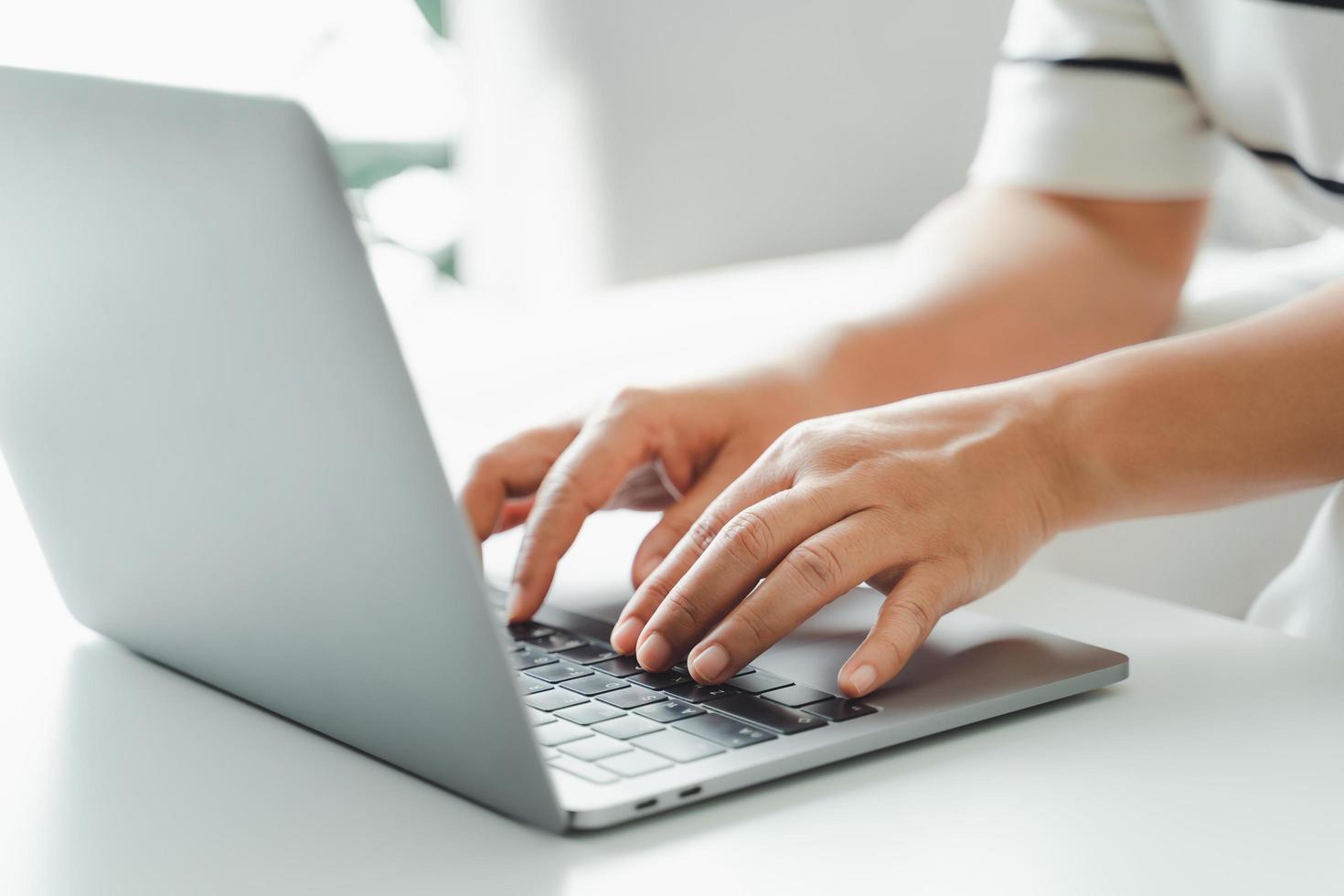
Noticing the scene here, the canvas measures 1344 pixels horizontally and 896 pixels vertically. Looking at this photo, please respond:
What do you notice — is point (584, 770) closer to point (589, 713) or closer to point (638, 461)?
point (589, 713)

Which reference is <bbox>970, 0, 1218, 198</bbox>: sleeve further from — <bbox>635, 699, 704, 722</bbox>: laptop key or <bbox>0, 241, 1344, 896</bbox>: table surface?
<bbox>635, 699, 704, 722</bbox>: laptop key

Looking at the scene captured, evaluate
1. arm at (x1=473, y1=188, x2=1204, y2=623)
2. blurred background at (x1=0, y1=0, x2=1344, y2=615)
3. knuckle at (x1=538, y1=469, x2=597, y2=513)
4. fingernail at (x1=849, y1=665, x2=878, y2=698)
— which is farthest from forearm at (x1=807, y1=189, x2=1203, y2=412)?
blurred background at (x1=0, y1=0, x2=1344, y2=615)

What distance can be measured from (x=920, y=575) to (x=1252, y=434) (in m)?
0.19

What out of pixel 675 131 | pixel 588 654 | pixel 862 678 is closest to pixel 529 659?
pixel 588 654

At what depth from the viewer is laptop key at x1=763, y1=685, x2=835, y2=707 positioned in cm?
45

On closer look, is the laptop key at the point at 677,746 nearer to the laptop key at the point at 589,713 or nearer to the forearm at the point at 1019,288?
the laptop key at the point at 589,713

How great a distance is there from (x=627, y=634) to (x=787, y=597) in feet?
0.21

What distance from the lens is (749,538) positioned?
488 mm

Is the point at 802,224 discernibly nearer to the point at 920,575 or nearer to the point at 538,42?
the point at 538,42

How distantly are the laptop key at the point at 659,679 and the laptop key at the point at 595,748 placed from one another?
5cm

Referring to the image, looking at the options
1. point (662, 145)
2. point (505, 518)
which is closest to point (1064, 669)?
point (505, 518)

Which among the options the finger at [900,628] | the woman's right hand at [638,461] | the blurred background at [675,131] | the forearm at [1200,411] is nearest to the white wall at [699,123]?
the blurred background at [675,131]

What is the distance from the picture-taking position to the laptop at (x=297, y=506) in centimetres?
35

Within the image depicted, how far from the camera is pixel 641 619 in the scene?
504 millimetres
